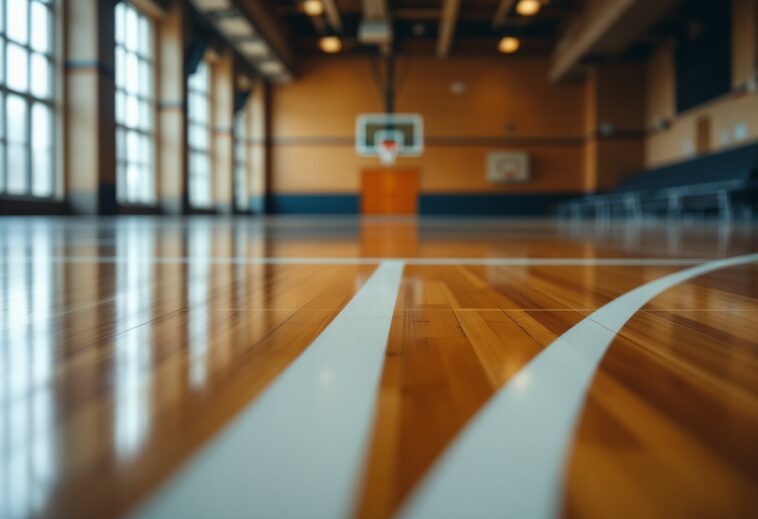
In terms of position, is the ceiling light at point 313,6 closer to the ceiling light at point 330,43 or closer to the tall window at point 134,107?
the ceiling light at point 330,43

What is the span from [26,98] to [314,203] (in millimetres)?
7600

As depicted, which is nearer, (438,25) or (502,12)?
(502,12)

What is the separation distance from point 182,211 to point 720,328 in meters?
9.93

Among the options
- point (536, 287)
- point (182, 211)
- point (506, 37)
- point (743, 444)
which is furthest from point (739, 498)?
point (506, 37)

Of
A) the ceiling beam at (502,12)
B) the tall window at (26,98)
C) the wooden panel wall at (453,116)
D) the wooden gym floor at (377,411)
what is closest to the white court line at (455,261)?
the wooden gym floor at (377,411)

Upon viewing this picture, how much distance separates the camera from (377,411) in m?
0.29

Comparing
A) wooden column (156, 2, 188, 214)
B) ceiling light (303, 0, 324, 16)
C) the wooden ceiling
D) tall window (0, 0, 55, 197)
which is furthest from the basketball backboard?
tall window (0, 0, 55, 197)

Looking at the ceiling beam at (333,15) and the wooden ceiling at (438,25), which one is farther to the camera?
the wooden ceiling at (438,25)

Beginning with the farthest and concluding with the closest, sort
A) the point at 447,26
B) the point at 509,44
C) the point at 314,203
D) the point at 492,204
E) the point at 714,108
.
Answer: the point at 314,203 → the point at 492,204 → the point at 509,44 → the point at 447,26 → the point at 714,108

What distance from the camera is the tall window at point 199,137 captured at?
11.3 m

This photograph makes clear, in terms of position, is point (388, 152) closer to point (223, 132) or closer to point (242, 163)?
point (242, 163)

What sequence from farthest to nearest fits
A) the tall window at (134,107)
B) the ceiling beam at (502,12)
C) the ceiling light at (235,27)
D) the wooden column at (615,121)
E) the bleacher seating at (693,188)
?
the wooden column at (615,121) < the ceiling beam at (502,12) < the ceiling light at (235,27) < the tall window at (134,107) < the bleacher seating at (693,188)

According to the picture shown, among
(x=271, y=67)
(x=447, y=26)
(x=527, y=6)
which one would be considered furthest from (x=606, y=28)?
(x=271, y=67)

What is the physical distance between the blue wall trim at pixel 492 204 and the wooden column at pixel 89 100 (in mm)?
7902
